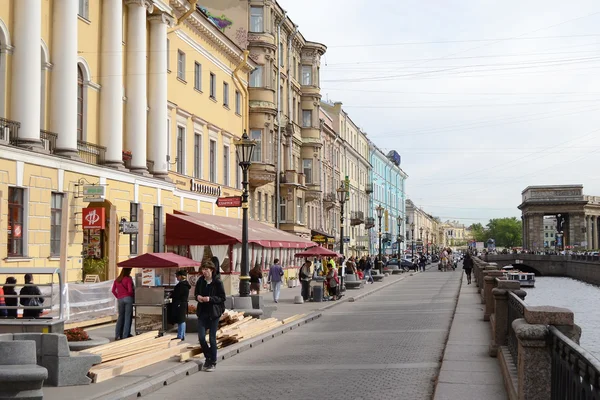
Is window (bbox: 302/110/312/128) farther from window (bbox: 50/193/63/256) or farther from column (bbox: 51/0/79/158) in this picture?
window (bbox: 50/193/63/256)

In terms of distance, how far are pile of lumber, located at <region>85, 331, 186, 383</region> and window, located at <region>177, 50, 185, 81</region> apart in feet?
65.7

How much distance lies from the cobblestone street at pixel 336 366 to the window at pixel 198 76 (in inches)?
633

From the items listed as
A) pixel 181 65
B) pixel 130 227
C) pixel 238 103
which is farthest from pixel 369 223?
pixel 130 227

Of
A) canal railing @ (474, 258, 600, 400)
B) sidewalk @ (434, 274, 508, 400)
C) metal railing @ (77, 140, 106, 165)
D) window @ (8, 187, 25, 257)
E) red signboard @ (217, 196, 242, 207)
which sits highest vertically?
metal railing @ (77, 140, 106, 165)

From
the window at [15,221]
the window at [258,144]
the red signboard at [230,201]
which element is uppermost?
the window at [258,144]

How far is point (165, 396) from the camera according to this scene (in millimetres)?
11555

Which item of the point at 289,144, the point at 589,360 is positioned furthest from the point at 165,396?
the point at 289,144

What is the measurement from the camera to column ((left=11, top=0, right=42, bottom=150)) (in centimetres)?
2172

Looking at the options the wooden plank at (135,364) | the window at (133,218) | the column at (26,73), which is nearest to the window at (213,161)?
the window at (133,218)

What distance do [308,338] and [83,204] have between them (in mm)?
8605

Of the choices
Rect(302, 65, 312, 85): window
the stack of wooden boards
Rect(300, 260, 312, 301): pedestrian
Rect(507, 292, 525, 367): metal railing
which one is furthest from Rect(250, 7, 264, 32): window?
Rect(507, 292, 525, 367): metal railing

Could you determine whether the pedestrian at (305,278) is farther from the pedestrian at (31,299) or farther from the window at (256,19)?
the window at (256,19)

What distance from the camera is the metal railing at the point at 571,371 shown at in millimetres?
5195

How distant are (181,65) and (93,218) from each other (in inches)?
505
